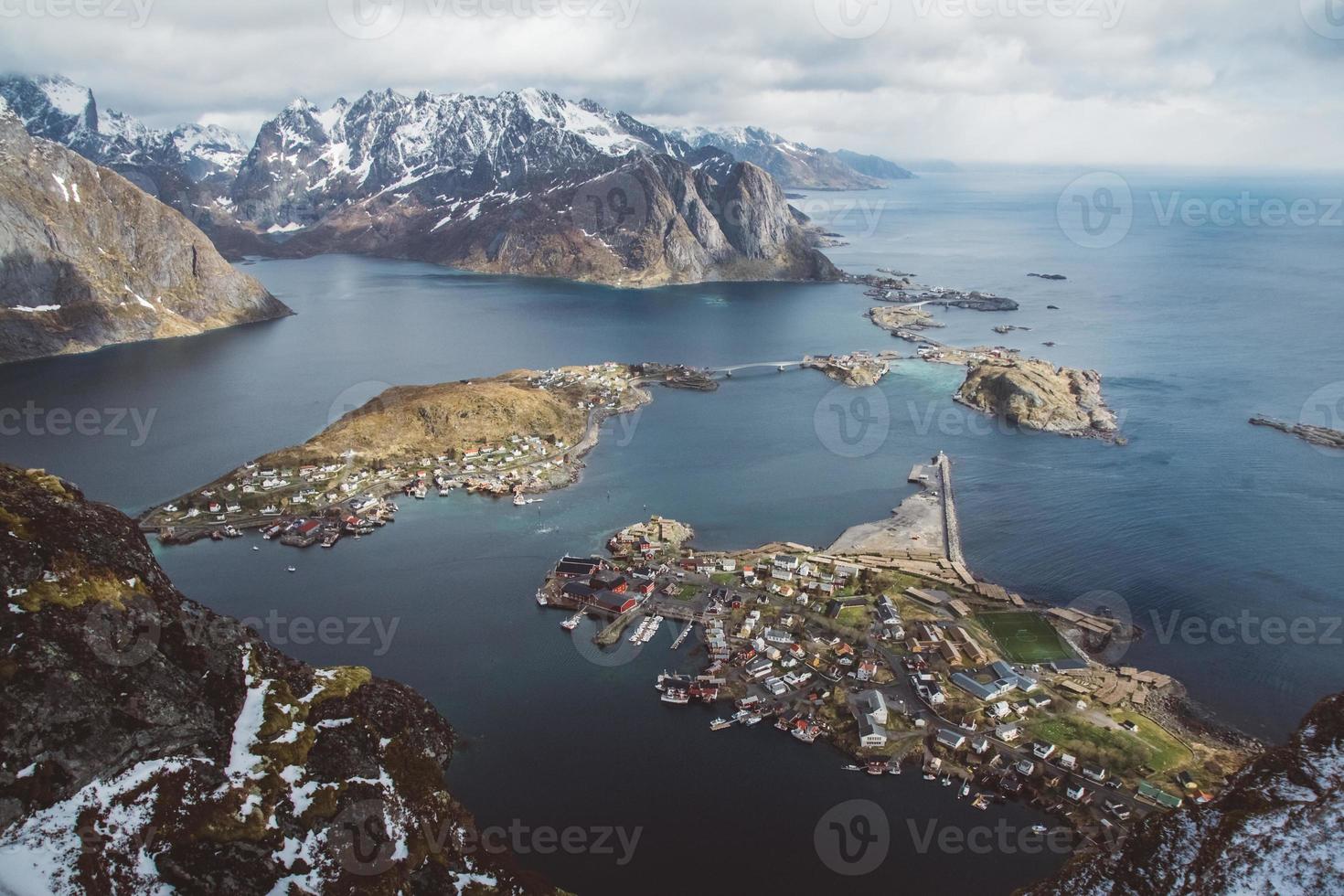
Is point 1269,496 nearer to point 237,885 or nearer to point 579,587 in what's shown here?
point 579,587

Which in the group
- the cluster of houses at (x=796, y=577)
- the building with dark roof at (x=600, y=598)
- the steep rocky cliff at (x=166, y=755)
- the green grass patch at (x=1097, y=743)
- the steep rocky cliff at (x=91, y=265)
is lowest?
the green grass patch at (x=1097, y=743)

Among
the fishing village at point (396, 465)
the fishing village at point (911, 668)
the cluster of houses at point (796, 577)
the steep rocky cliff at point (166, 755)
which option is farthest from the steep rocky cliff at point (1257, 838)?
the fishing village at point (396, 465)

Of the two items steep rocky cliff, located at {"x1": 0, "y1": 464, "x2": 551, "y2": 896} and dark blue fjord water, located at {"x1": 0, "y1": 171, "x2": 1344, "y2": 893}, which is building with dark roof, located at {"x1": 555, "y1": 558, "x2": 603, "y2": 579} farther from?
steep rocky cliff, located at {"x1": 0, "y1": 464, "x2": 551, "y2": 896}

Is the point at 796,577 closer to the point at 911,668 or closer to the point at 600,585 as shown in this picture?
the point at 911,668

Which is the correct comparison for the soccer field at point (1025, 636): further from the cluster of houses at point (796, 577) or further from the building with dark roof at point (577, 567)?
the building with dark roof at point (577, 567)

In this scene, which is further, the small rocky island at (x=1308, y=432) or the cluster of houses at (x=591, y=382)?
the cluster of houses at (x=591, y=382)

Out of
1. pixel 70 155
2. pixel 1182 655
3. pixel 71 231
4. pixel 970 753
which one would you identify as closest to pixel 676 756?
pixel 970 753
